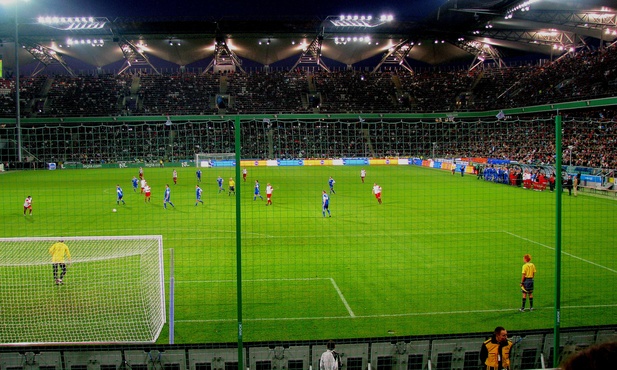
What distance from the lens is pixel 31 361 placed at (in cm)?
765

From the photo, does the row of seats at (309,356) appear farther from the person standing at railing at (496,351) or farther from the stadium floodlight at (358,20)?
the stadium floodlight at (358,20)

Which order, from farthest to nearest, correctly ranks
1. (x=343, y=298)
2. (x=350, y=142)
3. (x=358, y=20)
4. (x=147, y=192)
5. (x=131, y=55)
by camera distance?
(x=131, y=55)
(x=358, y=20)
(x=147, y=192)
(x=350, y=142)
(x=343, y=298)

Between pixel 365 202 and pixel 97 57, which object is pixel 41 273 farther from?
pixel 97 57

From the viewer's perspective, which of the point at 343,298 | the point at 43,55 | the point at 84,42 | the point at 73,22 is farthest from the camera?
the point at 43,55

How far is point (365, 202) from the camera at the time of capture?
3069 cm

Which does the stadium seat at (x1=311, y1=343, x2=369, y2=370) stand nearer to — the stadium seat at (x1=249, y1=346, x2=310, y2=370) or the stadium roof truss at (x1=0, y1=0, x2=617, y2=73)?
the stadium seat at (x1=249, y1=346, x2=310, y2=370)

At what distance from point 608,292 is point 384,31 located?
58019 mm

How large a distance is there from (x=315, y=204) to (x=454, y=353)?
22.2 metres

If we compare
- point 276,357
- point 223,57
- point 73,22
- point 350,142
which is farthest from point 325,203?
point 223,57

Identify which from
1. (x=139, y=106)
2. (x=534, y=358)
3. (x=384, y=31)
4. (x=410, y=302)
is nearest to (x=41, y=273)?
(x=410, y=302)

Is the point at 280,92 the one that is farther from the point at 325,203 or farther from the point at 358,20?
the point at 325,203

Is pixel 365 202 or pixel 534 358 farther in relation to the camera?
pixel 365 202

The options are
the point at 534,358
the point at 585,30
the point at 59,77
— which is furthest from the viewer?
the point at 59,77

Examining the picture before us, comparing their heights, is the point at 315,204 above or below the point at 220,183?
below
